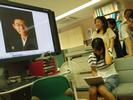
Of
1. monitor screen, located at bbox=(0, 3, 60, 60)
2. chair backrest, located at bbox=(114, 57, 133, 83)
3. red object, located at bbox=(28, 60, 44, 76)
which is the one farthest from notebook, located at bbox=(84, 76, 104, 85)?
red object, located at bbox=(28, 60, 44, 76)

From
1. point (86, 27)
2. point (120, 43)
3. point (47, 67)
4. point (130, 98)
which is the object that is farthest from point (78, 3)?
point (47, 67)

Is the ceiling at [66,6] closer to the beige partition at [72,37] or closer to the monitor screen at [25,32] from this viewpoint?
the beige partition at [72,37]

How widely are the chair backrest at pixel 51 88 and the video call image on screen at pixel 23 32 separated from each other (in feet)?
1.29

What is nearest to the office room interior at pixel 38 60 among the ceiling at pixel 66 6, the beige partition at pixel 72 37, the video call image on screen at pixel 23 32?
the video call image on screen at pixel 23 32

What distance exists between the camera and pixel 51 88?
5.88 feet

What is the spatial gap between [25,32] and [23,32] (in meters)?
0.02

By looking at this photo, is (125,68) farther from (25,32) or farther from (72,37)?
(72,37)

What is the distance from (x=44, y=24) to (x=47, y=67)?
460mm

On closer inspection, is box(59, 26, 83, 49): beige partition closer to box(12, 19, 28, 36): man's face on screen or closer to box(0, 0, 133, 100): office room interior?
box(0, 0, 133, 100): office room interior

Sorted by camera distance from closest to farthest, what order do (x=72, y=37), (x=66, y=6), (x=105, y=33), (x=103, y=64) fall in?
(x=103, y=64), (x=105, y=33), (x=66, y=6), (x=72, y=37)

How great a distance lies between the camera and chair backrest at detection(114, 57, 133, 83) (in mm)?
3250

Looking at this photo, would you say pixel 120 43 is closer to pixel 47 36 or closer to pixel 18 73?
pixel 47 36

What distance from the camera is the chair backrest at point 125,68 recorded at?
3.25 metres

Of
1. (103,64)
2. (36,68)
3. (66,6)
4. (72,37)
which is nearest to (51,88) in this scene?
(36,68)
